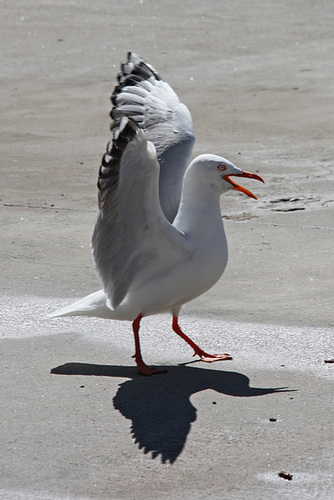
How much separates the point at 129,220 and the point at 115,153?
434mm

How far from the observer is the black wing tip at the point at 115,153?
4891 millimetres

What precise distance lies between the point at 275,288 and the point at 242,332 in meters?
0.81

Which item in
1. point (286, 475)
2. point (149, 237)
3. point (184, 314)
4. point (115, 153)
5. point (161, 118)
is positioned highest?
point (115, 153)

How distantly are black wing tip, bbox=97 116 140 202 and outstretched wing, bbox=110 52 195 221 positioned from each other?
994mm

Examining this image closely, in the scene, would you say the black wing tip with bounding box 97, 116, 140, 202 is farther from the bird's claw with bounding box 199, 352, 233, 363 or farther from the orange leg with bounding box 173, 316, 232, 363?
the bird's claw with bounding box 199, 352, 233, 363

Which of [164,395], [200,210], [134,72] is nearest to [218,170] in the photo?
[200,210]

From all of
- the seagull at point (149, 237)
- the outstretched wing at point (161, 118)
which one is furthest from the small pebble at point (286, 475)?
the outstretched wing at point (161, 118)

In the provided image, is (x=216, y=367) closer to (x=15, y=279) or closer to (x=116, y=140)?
(x=116, y=140)

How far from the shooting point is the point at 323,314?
252 inches

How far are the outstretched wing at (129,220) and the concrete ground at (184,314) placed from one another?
600 millimetres

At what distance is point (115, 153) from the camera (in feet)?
16.3

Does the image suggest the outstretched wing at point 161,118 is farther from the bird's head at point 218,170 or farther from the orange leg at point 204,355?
the orange leg at point 204,355

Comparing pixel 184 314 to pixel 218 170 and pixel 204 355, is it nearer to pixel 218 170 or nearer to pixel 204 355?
pixel 204 355

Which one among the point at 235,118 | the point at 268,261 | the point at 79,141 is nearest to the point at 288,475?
the point at 268,261
